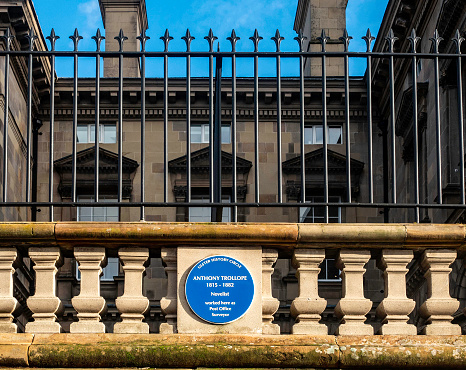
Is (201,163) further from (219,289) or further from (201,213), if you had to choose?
(219,289)

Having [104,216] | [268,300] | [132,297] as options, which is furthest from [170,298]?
[104,216]

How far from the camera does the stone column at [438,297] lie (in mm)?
6773

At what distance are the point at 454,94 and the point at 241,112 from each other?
9.74 m

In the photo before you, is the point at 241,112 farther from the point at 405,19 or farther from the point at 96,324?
the point at 96,324

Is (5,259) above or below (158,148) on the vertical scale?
below

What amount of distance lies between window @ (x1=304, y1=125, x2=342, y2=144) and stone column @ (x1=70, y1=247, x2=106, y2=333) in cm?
2265

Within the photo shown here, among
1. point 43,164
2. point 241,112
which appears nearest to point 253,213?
point 241,112

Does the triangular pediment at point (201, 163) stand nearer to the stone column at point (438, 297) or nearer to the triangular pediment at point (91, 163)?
the triangular pediment at point (91, 163)

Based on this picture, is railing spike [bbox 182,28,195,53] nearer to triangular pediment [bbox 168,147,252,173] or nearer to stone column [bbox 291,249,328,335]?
stone column [bbox 291,249,328,335]

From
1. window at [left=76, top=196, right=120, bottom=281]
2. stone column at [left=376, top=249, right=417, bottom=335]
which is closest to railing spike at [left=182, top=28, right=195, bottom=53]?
stone column at [left=376, top=249, right=417, bottom=335]

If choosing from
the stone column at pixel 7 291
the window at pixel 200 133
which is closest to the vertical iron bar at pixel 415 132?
the stone column at pixel 7 291

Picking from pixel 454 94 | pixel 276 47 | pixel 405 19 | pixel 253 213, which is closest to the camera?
pixel 276 47

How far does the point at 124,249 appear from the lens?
687 cm

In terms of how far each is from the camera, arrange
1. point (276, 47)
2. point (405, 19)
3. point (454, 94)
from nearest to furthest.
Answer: point (276, 47) < point (454, 94) < point (405, 19)
